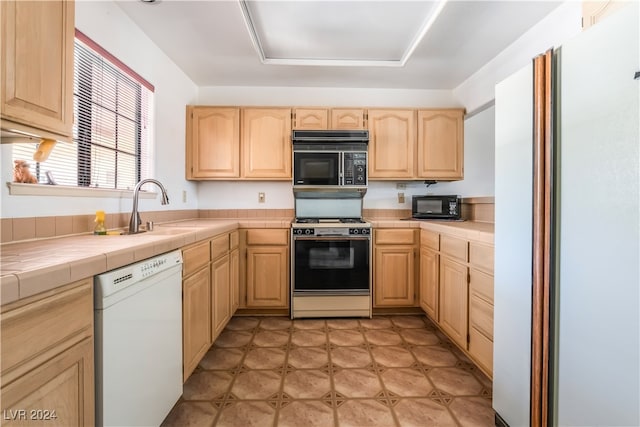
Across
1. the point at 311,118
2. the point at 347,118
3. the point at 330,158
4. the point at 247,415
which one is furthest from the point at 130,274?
the point at 347,118

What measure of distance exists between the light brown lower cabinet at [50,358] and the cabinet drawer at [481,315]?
1.85 meters

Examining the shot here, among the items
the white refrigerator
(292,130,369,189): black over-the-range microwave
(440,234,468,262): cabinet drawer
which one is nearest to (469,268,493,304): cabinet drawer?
(440,234,468,262): cabinet drawer

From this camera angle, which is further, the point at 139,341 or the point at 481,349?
the point at 481,349

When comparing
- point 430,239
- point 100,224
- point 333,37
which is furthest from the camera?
point 430,239

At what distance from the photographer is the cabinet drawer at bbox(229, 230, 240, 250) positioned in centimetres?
249

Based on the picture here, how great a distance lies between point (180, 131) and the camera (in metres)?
2.84

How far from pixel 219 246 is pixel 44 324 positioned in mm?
1440

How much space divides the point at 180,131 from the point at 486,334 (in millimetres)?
2974

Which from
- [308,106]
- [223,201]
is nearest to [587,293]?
[308,106]

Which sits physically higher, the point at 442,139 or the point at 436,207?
the point at 442,139

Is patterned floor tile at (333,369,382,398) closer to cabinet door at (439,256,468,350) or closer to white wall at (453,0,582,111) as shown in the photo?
cabinet door at (439,256,468,350)

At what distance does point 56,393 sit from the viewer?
2.53 ft

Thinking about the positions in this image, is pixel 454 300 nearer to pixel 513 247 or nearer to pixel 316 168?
pixel 513 247

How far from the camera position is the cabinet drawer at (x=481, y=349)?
169cm
